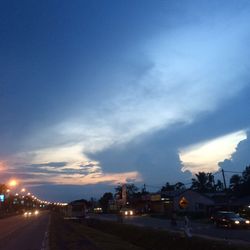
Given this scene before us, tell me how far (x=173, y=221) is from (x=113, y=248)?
25.7 m

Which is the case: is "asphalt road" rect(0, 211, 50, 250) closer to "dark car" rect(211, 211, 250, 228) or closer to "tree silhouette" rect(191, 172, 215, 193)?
"dark car" rect(211, 211, 250, 228)

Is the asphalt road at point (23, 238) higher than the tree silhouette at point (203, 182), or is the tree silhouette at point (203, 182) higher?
the tree silhouette at point (203, 182)

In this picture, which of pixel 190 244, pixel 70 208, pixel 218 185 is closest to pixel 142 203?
pixel 218 185

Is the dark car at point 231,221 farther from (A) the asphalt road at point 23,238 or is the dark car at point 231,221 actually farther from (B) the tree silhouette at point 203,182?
(B) the tree silhouette at point 203,182

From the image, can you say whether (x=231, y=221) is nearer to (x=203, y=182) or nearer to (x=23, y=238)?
(x=23, y=238)

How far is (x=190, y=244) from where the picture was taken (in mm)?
25609

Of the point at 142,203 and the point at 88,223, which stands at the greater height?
the point at 142,203

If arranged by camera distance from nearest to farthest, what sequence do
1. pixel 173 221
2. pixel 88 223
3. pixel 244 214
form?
1. pixel 173 221
2. pixel 244 214
3. pixel 88 223

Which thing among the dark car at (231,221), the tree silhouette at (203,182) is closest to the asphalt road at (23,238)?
the dark car at (231,221)

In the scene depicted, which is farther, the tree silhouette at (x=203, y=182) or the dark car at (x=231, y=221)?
the tree silhouette at (x=203, y=182)

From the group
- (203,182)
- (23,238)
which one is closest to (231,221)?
(23,238)

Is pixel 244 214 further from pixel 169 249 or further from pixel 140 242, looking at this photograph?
pixel 169 249

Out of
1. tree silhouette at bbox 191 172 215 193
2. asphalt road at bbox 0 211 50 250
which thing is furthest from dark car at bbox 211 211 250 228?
tree silhouette at bbox 191 172 215 193

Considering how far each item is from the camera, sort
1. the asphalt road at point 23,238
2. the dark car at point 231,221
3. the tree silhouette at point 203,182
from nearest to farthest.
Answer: the asphalt road at point 23,238, the dark car at point 231,221, the tree silhouette at point 203,182
